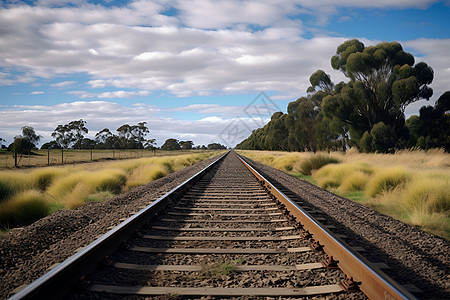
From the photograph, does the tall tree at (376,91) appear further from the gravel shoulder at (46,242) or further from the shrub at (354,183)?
the gravel shoulder at (46,242)

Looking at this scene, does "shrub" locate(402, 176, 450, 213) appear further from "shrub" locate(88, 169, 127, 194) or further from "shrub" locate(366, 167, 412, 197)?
"shrub" locate(88, 169, 127, 194)

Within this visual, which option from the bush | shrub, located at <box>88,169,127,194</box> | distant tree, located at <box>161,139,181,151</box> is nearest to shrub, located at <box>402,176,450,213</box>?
shrub, located at <box>88,169,127,194</box>

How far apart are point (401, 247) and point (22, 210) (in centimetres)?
624

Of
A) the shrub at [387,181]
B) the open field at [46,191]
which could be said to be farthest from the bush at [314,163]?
the open field at [46,191]

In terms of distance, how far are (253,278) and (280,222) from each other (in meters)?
2.27

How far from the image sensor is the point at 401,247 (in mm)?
3943

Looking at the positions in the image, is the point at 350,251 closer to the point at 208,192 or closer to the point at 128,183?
the point at 208,192

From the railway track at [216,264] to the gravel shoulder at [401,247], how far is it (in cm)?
56

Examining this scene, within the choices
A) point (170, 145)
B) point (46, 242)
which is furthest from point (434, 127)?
point (170, 145)

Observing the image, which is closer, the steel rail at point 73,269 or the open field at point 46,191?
the steel rail at point 73,269

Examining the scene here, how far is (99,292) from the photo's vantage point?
2.53 metres

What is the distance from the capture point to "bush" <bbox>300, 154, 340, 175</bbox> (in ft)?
53.7

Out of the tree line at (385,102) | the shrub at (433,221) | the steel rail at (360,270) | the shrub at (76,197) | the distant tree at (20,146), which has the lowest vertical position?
the shrub at (433,221)

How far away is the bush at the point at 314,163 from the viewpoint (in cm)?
1638
